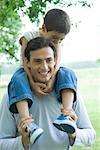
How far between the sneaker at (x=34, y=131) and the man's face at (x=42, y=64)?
135 mm

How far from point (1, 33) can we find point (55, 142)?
3794mm

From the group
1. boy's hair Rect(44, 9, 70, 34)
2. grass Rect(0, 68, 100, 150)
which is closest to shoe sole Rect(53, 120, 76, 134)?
boy's hair Rect(44, 9, 70, 34)

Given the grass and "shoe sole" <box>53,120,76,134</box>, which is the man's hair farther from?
the grass

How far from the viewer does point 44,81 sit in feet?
3.56

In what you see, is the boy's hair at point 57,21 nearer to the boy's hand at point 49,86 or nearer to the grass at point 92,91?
the boy's hand at point 49,86

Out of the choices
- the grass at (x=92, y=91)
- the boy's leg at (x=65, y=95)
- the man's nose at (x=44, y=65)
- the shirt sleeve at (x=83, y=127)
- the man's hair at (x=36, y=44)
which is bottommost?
the grass at (x=92, y=91)

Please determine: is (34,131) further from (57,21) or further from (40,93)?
(57,21)

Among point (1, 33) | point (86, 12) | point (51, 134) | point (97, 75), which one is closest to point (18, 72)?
point (51, 134)

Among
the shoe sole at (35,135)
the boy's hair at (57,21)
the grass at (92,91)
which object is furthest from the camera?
the grass at (92,91)

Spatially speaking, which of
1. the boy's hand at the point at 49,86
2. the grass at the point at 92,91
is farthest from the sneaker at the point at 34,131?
the grass at the point at 92,91

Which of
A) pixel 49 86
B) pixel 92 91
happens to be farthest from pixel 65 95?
pixel 92 91

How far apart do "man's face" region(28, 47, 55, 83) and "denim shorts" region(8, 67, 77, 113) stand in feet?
0.14

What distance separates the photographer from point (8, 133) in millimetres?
1081

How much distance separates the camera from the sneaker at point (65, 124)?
101cm
